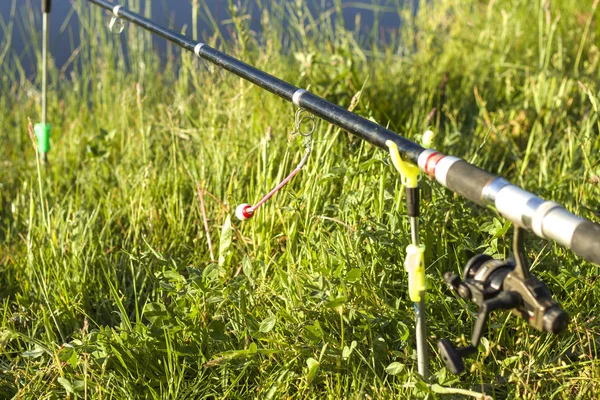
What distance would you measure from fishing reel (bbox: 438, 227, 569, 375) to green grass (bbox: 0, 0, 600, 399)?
288 millimetres

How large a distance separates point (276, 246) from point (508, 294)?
1.09 metres

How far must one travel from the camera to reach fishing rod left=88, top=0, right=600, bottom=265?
1171 millimetres

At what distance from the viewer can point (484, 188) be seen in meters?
1.30

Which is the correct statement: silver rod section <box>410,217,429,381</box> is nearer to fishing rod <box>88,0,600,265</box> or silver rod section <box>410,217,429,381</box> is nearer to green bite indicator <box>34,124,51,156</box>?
fishing rod <box>88,0,600,265</box>

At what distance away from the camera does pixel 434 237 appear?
216 centimetres

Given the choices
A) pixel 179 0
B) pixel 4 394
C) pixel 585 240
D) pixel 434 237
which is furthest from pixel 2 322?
pixel 179 0

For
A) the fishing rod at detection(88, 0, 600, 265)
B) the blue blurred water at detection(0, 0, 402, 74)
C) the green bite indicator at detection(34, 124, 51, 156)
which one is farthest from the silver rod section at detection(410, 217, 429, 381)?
the blue blurred water at detection(0, 0, 402, 74)

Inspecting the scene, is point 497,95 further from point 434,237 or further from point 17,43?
point 17,43

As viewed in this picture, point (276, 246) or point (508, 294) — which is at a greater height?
point (508, 294)

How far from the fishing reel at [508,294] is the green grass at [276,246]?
0.94 feet

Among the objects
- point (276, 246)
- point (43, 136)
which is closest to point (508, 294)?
point (276, 246)

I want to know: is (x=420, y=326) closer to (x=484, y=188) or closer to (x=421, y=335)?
(x=421, y=335)

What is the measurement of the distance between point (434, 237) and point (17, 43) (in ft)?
13.6

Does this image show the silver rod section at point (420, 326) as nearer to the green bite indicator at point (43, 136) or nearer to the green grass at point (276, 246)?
the green grass at point (276, 246)
